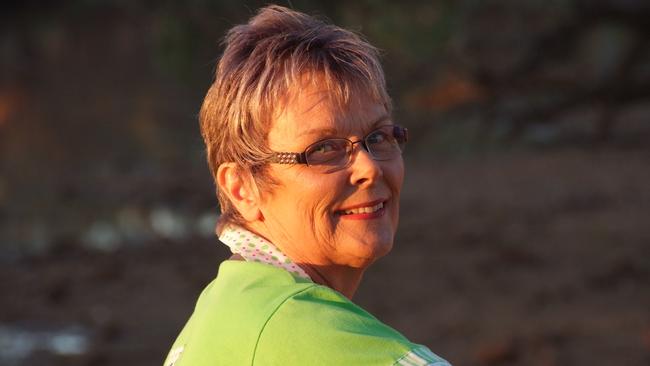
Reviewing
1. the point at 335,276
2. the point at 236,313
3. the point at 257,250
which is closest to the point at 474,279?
the point at 335,276

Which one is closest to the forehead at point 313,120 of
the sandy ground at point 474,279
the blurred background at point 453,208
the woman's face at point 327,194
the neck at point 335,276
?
the woman's face at point 327,194

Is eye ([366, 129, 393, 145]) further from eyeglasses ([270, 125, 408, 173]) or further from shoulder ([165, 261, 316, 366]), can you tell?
shoulder ([165, 261, 316, 366])

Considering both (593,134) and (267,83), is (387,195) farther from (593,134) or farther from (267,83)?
(593,134)

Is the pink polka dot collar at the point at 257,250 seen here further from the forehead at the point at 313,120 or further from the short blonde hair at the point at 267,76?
the forehead at the point at 313,120

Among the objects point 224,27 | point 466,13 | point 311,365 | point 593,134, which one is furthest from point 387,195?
point 593,134

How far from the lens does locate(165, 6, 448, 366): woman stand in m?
2.04

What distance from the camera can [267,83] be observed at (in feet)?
6.74

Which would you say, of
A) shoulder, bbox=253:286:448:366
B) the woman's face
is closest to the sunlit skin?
the woman's face

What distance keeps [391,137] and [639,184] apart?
8.22 metres

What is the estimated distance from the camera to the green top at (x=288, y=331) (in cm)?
171

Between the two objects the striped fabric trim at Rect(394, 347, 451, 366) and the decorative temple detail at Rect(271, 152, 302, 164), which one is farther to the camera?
the decorative temple detail at Rect(271, 152, 302, 164)

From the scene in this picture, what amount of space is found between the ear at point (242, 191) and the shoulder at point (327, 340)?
1.35 feet

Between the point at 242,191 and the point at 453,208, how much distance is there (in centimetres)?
823

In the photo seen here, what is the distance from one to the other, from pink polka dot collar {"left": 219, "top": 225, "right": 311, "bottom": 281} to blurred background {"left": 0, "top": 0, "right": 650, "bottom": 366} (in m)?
1.69
